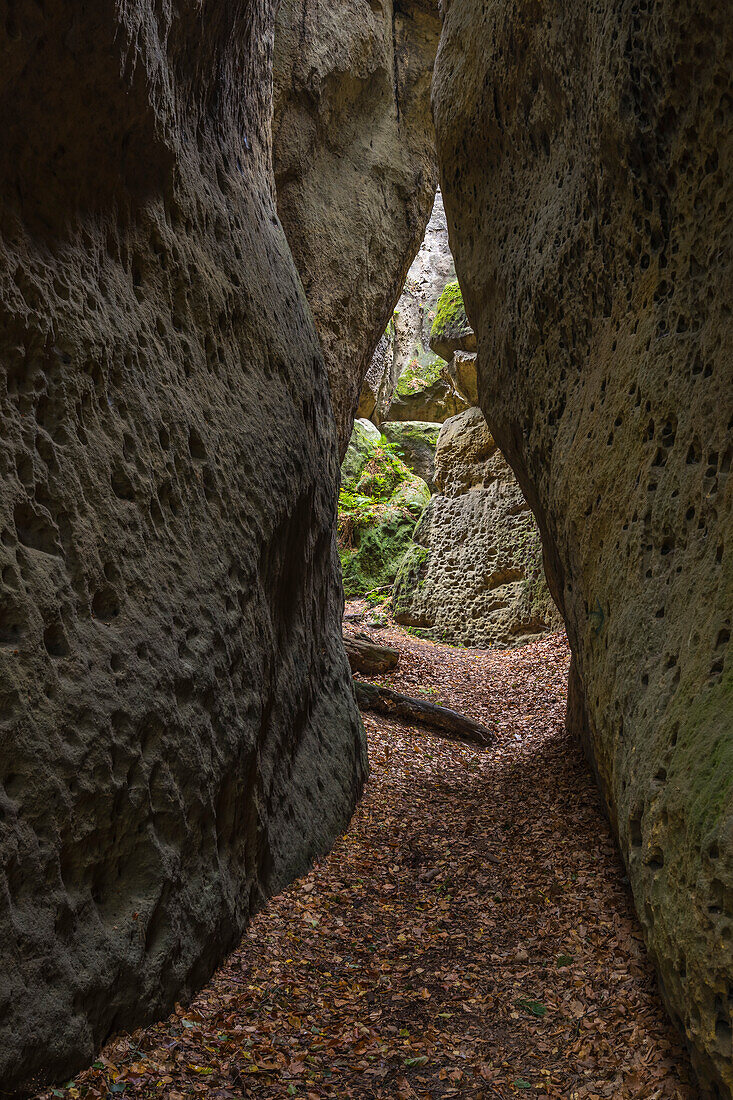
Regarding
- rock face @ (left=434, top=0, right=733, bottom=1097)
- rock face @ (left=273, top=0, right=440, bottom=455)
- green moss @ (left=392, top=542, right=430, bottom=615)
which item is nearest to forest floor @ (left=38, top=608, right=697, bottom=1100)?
rock face @ (left=434, top=0, right=733, bottom=1097)

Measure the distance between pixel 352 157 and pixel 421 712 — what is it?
801 cm

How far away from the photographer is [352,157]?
434 inches

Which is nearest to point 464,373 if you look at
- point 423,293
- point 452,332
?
point 452,332

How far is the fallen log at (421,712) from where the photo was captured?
375 inches

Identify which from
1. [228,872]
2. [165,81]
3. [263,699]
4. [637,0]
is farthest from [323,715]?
[637,0]

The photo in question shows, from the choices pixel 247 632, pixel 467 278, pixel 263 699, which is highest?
pixel 467 278

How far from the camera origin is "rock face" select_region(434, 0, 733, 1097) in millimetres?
3199

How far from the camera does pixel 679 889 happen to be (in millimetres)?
3160

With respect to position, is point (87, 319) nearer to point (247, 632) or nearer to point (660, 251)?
point (247, 632)

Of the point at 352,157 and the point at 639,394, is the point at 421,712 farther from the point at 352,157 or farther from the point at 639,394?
the point at 352,157

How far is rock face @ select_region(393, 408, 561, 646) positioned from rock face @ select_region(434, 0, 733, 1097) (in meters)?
7.02

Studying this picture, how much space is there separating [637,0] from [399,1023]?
237 inches

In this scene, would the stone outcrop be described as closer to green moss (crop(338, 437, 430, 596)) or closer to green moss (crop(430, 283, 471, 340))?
green moss (crop(430, 283, 471, 340))

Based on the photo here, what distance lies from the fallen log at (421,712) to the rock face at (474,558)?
15.3ft
